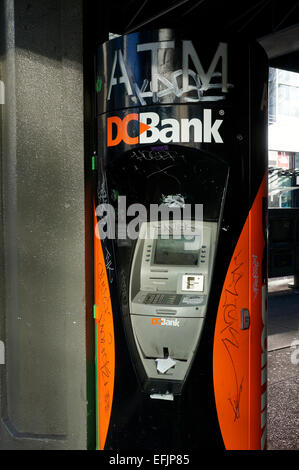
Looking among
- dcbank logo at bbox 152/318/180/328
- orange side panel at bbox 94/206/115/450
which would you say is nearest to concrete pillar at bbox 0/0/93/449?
orange side panel at bbox 94/206/115/450

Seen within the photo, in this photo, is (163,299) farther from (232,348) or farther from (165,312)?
(232,348)

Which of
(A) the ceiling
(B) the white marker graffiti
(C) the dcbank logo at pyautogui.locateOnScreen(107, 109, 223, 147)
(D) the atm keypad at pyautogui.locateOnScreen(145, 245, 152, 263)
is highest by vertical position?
(A) the ceiling

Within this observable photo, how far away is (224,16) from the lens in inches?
195

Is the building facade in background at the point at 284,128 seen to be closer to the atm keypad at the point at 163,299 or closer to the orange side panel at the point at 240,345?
the orange side panel at the point at 240,345

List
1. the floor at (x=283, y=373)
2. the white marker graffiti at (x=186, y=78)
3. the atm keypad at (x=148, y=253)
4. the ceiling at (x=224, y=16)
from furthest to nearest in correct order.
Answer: the ceiling at (x=224, y=16) → the floor at (x=283, y=373) → the atm keypad at (x=148, y=253) → the white marker graffiti at (x=186, y=78)

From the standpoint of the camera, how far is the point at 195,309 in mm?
2529

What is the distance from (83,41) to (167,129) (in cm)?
85

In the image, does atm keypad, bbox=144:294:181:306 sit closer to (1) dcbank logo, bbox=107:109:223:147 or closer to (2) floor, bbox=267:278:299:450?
(1) dcbank logo, bbox=107:109:223:147

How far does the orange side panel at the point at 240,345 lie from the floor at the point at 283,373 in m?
0.92

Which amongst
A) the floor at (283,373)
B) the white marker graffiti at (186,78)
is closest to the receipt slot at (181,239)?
the white marker graffiti at (186,78)

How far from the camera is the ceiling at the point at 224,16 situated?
4.76 m

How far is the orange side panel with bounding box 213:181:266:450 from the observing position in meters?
2.55

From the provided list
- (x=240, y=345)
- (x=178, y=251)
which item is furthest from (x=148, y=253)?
(x=240, y=345)

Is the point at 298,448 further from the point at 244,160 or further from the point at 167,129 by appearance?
the point at 167,129
